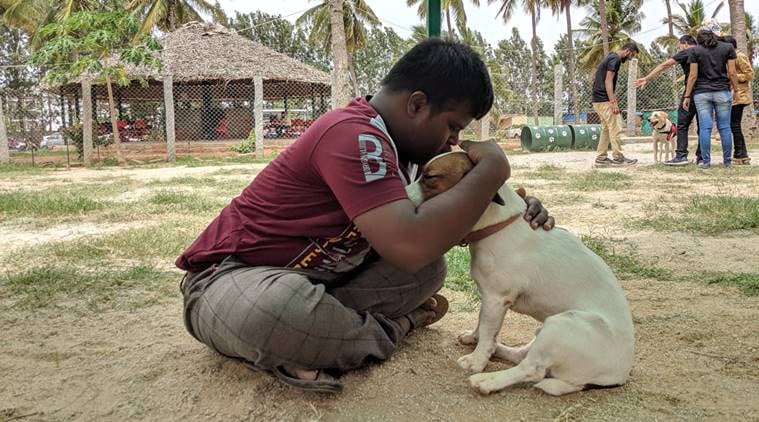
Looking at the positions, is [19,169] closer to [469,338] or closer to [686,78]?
[686,78]

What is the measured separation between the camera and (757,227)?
13.6 ft

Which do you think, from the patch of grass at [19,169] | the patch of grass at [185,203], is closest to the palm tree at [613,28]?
the patch of grass at [19,169]

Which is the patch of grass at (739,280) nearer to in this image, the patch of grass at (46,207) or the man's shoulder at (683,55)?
the patch of grass at (46,207)

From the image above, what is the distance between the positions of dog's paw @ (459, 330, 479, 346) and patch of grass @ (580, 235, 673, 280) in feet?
4.46

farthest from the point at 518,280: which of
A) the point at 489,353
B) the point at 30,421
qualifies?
the point at 30,421

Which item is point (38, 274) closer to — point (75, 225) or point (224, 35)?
point (75, 225)

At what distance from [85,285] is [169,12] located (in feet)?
90.2

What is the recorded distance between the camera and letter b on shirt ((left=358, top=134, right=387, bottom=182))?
5.40ft

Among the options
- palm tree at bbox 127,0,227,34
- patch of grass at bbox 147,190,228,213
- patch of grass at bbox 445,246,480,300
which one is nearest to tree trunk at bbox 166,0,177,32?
palm tree at bbox 127,0,227,34

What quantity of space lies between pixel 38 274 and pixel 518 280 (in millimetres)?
2763

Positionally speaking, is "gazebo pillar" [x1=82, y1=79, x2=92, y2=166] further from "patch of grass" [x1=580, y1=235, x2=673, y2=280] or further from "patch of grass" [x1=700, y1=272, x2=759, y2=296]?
"patch of grass" [x1=700, y1=272, x2=759, y2=296]

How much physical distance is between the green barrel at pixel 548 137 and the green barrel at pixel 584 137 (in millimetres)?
205

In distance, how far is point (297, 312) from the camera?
1767 mm

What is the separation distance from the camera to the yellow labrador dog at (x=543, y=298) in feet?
5.77
